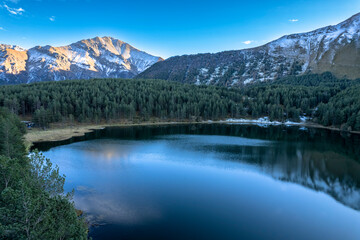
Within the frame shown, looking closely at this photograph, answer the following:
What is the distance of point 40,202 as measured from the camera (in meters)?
14.3

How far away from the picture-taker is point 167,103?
525 feet

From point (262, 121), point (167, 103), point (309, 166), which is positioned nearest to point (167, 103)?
point (167, 103)

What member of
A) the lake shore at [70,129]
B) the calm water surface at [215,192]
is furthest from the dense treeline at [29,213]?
the lake shore at [70,129]

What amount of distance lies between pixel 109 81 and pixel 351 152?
167585 mm

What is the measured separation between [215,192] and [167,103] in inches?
4995

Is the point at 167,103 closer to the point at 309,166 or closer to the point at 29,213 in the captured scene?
the point at 309,166

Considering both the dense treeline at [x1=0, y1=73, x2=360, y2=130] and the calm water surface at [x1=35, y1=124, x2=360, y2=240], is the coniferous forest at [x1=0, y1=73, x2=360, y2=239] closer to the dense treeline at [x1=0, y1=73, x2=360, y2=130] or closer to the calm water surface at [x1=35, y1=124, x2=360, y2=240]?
the dense treeline at [x1=0, y1=73, x2=360, y2=130]

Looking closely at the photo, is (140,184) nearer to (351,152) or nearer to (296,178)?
(296,178)

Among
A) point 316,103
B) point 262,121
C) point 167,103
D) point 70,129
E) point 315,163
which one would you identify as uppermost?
point 167,103

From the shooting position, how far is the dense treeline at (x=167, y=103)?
124m

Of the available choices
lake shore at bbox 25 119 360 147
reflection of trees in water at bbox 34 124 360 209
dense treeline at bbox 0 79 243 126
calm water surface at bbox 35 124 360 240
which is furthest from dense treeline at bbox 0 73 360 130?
calm water surface at bbox 35 124 360 240

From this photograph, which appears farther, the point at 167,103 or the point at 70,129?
the point at 167,103

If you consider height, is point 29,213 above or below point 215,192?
above

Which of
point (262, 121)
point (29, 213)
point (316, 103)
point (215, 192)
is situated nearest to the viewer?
point (29, 213)
